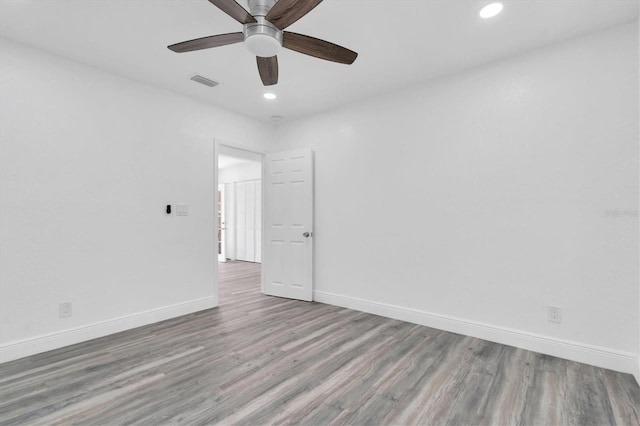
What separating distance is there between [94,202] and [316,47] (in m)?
2.62

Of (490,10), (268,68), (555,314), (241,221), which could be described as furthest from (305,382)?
(241,221)

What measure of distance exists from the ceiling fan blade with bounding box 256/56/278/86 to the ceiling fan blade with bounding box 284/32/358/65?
0.61 ft

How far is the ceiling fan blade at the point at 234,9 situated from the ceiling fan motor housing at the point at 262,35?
0.14ft

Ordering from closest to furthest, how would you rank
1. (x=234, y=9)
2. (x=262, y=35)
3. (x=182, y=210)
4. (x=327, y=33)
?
1. (x=234, y=9)
2. (x=262, y=35)
3. (x=327, y=33)
4. (x=182, y=210)

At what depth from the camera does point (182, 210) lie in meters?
3.78

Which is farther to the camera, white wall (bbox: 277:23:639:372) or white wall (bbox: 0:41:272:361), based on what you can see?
white wall (bbox: 0:41:272:361)

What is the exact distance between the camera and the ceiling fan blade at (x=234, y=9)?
1722 mm

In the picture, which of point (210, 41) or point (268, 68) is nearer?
point (210, 41)

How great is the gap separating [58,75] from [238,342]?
299 centimetres

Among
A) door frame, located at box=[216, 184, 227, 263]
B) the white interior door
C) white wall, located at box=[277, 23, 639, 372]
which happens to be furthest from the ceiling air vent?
door frame, located at box=[216, 184, 227, 263]

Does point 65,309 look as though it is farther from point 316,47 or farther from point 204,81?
point 316,47

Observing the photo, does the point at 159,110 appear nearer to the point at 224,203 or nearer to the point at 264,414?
the point at 264,414

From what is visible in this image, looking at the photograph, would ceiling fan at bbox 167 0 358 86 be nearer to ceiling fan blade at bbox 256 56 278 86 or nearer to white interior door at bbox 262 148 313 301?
ceiling fan blade at bbox 256 56 278 86

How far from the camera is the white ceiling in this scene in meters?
2.25
